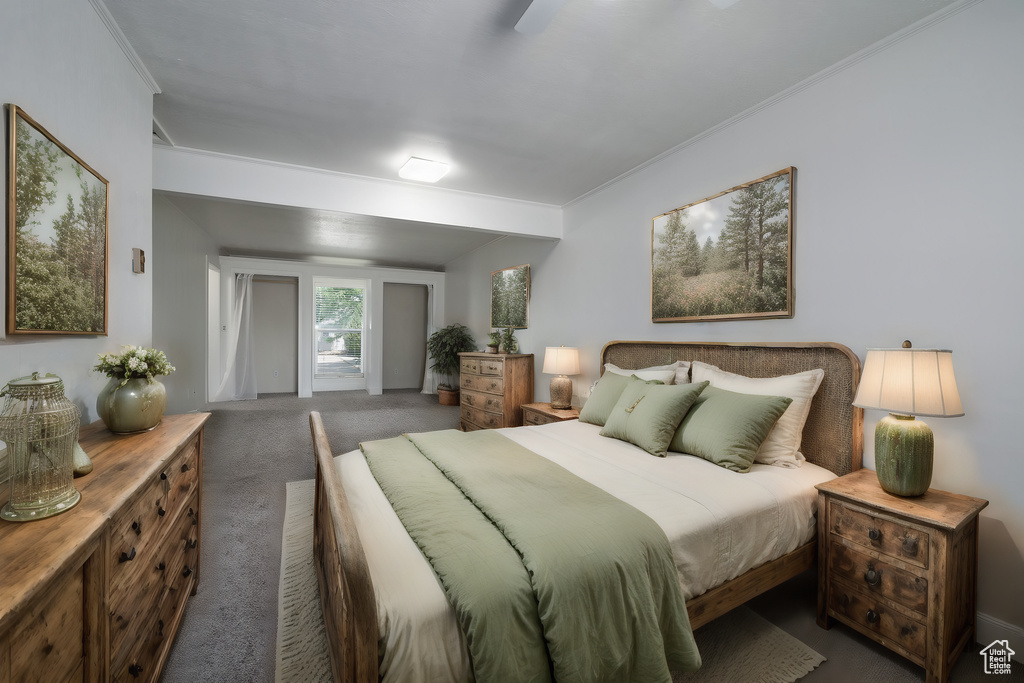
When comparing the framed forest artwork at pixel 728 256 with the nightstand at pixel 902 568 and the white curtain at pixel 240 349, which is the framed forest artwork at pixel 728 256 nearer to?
the nightstand at pixel 902 568

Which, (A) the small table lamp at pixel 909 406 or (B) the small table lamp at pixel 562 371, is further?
(B) the small table lamp at pixel 562 371

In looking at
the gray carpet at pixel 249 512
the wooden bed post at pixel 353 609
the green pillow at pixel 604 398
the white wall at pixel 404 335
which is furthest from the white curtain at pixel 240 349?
the wooden bed post at pixel 353 609

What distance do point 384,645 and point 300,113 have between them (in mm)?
2824

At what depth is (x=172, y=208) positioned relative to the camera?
430cm

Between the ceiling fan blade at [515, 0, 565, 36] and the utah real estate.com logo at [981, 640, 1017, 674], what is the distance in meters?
2.90

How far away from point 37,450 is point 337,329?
7.23 m

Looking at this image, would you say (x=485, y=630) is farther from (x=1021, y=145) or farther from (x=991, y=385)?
(x=1021, y=145)

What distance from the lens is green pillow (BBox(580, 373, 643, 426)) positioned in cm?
283

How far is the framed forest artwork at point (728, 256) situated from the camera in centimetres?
244

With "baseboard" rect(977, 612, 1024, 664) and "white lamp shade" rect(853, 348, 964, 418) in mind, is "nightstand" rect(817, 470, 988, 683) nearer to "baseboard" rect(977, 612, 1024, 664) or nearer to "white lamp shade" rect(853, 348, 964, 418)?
"baseboard" rect(977, 612, 1024, 664)

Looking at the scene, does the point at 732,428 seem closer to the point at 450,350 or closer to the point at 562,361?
the point at 562,361

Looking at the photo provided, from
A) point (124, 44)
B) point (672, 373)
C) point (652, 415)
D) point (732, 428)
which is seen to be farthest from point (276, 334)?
point (732, 428)

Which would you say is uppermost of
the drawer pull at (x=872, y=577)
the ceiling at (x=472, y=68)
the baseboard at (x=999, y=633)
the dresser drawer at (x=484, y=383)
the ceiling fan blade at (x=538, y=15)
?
the ceiling at (x=472, y=68)

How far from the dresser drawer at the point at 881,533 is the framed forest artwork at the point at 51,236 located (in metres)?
2.93
